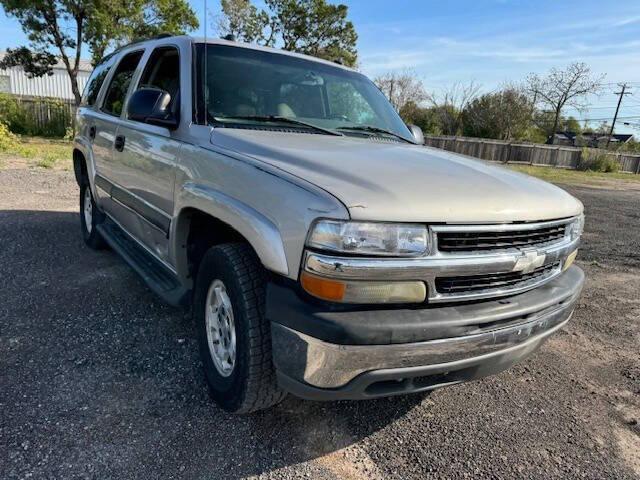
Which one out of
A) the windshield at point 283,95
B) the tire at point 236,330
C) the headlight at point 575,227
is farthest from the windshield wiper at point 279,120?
the headlight at point 575,227

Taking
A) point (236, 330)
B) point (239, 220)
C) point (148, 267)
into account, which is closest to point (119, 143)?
point (148, 267)

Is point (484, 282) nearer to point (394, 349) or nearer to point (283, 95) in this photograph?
point (394, 349)

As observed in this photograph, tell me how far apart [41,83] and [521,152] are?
126 feet

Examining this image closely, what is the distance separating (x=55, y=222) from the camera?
21.0 ft

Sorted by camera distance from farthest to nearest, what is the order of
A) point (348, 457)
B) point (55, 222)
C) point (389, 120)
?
point (55, 222) → point (389, 120) → point (348, 457)

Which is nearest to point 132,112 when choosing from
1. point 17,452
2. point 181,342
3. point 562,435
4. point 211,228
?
point 211,228

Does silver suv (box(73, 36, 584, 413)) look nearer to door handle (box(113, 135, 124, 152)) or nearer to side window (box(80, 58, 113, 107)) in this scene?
door handle (box(113, 135, 124, 152))

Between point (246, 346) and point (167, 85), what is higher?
point (167, 85)

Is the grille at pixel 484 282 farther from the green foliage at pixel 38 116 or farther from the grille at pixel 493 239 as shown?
the green foliage at pixel 38 116

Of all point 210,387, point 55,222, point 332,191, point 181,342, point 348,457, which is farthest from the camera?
point 55,222

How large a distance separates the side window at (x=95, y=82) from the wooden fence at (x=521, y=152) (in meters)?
27.2

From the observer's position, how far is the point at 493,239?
215 cm

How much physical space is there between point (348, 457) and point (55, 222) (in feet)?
18.3

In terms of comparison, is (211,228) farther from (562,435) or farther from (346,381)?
(562,435)
